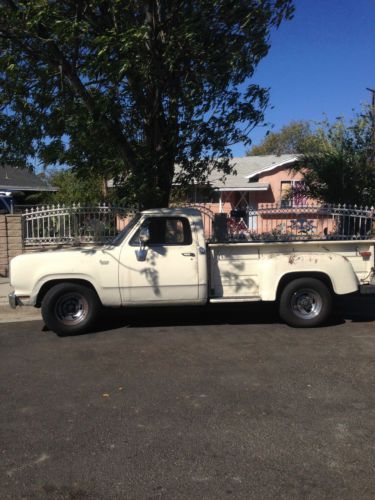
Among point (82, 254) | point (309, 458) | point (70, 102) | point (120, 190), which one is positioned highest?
point (70, 102)

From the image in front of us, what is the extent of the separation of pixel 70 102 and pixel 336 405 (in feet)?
21.9

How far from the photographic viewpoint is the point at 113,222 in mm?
11734

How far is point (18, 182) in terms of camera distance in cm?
2522

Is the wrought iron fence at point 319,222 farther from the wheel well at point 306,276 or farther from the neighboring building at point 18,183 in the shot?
the neighboring building at point 18,183

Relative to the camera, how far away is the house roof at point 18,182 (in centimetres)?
2395

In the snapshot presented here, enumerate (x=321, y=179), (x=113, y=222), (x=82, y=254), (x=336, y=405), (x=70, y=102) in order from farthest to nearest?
(x=321, y=179) < (x=113, y=222) < (x=70, y=102) < (x=82, y=254) < (x=336, y=405)

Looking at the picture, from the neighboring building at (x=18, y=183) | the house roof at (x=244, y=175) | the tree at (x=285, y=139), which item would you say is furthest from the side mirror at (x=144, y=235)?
the tree at (x=285, y=139)

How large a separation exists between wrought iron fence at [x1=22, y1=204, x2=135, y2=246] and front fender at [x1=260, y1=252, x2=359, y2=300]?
5679 millimetres

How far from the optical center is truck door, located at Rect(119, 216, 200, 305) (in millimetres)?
→ 6738

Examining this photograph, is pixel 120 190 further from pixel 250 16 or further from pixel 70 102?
pixel 250 16

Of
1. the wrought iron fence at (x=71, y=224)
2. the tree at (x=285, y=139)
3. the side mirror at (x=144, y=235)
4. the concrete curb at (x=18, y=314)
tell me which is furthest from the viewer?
the tree at (x=285, y=139)

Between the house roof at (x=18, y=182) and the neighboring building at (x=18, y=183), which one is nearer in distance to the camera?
the neighboring building at (x=18, y=183)

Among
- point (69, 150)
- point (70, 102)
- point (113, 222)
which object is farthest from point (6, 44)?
point (113, 222)

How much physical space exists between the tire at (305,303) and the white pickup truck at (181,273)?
0.01m
